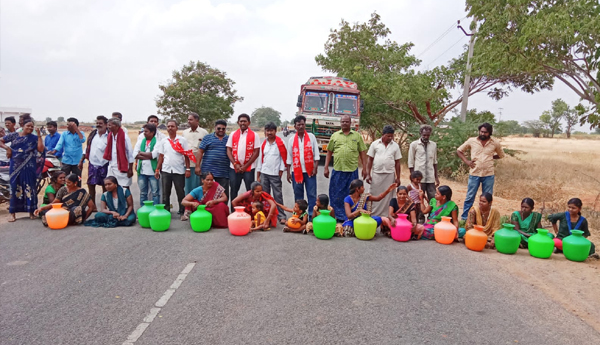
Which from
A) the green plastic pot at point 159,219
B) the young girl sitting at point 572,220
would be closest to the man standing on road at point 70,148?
the green plastic pot at point 159,219

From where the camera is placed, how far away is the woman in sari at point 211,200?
6566 mm

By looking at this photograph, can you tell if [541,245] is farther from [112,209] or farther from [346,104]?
[346,104]

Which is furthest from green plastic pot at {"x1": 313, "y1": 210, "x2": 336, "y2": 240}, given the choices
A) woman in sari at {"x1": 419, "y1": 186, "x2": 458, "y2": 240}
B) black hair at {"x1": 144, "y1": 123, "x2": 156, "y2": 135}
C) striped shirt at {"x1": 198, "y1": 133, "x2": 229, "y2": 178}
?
black hair at {"x1": 144, "y1": 123, "x2": 156, "y2": 135}

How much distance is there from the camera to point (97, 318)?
137 inches

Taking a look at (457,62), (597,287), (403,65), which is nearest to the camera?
(597,287)

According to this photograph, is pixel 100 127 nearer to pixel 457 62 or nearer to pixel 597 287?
pixel 597 287

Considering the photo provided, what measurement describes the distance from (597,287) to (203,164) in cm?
559

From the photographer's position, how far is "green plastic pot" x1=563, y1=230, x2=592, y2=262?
5.32 m

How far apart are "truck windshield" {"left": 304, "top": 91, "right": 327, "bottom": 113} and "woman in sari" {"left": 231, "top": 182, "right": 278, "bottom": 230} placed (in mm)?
8796

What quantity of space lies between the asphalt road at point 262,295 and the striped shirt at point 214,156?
1.55 metres

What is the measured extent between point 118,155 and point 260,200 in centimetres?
252

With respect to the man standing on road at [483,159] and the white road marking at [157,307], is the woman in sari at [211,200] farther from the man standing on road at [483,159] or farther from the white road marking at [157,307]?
the man standing on road at [483,159]

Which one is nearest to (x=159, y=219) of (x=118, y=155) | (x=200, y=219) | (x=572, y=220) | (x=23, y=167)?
(x=200, y=219)

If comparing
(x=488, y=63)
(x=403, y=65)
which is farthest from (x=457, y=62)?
(x=488, y=63)
